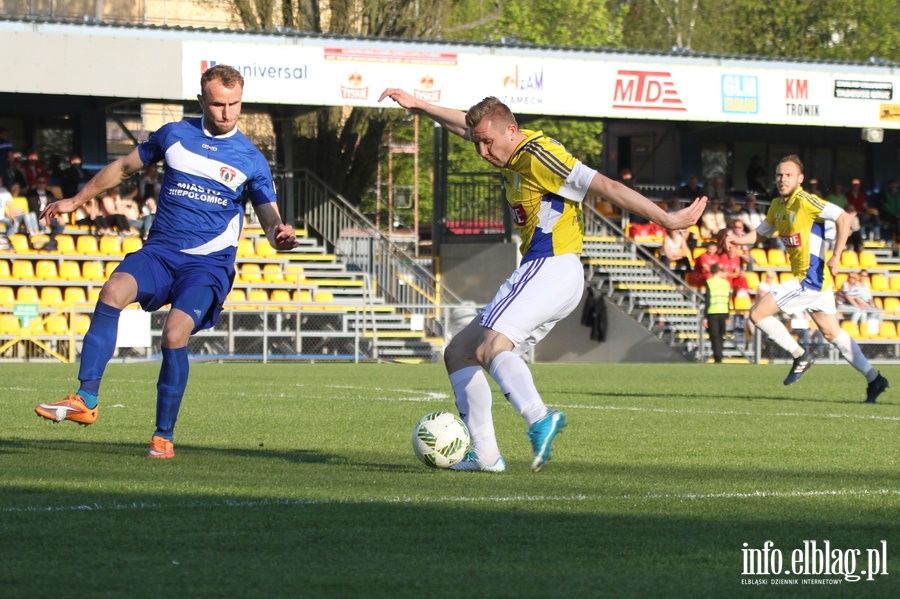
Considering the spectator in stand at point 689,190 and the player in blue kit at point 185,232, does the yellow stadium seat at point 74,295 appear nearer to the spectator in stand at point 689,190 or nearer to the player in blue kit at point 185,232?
the spectator in stand at point 689,190

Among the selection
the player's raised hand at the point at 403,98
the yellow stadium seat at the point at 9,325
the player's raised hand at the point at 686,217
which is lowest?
the yellow stadium seat at the point at 9,325

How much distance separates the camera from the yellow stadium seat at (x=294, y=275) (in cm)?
2677

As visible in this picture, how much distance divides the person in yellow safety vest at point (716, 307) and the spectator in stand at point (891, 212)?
9347mm

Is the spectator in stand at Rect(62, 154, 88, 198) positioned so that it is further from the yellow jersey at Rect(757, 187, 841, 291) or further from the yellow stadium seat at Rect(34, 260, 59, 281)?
the yellow jersey at Rect(757, 187, 841, 291)

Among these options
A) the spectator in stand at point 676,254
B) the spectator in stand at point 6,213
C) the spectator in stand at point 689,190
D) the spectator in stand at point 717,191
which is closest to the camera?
the spectator in stand at point 6,213

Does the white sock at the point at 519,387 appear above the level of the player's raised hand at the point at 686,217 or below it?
below

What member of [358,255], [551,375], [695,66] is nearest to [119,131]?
[358,255]

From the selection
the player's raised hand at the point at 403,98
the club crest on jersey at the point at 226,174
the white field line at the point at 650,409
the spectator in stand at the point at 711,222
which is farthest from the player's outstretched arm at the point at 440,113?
the spectator in stand at the point at 711,222

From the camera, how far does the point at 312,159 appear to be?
3425 centimetres

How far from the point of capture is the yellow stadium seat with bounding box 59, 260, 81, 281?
2475cm

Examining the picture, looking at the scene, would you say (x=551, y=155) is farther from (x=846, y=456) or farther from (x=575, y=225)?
(x=846, y=456)

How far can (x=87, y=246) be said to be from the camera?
83.3 feet

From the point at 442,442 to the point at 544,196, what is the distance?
1328mm

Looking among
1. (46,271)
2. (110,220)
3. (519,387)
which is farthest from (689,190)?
(519,387)
